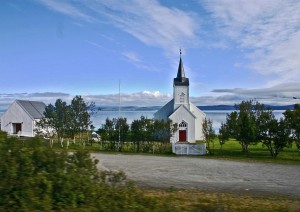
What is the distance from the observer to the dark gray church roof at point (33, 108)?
5020cm

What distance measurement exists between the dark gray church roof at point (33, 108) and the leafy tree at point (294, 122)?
106 feet

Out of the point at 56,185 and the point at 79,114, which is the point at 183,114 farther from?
the point at 56,185

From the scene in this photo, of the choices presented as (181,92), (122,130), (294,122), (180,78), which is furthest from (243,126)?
(180,78)

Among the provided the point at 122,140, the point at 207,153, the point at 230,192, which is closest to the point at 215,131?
the point at 207,153

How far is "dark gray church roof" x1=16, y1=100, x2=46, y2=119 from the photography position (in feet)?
165

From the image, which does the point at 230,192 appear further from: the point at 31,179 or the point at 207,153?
the point at 207,153

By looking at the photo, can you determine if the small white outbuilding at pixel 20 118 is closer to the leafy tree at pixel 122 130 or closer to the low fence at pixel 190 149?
the leafy tree at pixel 122 130

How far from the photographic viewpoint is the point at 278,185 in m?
14.9

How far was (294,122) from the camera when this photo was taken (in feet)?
101

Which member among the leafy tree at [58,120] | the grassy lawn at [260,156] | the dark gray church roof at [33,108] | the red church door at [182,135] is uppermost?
the dark gray church roof at [33,108]

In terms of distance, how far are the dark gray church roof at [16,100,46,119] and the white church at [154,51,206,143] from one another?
55.0ft

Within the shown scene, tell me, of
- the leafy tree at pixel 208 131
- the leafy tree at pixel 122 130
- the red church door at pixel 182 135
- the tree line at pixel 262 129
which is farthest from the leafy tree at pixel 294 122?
the red church door at pixel 182 135

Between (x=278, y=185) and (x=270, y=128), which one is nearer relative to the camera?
(x=278, y=185)

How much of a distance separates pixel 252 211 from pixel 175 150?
1080 inches
